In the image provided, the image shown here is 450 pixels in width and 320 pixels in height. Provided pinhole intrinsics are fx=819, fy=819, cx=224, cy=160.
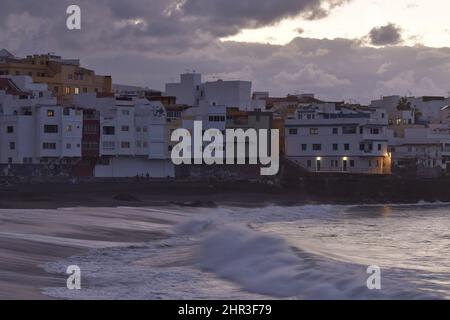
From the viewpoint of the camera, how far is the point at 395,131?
8438cm

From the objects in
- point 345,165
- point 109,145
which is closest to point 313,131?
point 345,165

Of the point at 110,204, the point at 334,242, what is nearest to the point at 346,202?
the point at 110,204

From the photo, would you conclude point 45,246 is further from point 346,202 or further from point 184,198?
point 346,202

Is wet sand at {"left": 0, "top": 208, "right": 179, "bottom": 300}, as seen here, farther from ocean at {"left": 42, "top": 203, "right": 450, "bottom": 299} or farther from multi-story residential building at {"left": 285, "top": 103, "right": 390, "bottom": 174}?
multi-story residential building at {"left": 285, "top": 103, "right": 390, "bottom": 174}

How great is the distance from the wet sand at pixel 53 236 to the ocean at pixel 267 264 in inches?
23.6

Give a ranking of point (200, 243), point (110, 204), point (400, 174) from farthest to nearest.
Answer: point (400, 174)
point (110, 204)
point (200, 243)

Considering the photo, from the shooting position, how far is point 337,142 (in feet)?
235

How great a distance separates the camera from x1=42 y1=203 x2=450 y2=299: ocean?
56.3ft

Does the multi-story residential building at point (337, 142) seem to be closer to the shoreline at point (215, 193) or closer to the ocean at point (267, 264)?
the shoreline at point (215, 193)

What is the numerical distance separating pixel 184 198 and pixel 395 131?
35.7 meters

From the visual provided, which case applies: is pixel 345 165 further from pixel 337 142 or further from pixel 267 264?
pixel 267 264

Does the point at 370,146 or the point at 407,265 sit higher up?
the point at 370,146
